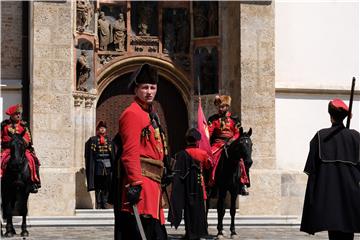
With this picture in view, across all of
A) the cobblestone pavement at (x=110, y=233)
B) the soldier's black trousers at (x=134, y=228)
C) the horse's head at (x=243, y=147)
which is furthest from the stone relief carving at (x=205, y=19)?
the soldier's black trousers at (x=134, y=228)

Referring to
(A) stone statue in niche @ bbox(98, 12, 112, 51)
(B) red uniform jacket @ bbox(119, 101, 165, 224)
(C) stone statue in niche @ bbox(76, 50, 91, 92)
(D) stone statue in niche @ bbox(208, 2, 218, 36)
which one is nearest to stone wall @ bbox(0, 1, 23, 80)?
(C) stone statue in niche @ bbox(76, 50, 91, 92)

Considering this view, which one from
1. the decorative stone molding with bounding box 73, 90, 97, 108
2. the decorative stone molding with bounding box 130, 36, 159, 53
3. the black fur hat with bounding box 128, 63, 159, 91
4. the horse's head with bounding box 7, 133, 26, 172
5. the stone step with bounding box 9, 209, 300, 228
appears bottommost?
the stone step with bounding box 9, 209, 300, 228

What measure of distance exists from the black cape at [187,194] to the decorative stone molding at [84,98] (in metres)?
7.23

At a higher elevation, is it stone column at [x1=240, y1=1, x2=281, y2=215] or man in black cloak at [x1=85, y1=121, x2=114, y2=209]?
stone column at [x1=240, y1=1, x2=281, y2=215]

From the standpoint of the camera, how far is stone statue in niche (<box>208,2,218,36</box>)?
20984 millimetres

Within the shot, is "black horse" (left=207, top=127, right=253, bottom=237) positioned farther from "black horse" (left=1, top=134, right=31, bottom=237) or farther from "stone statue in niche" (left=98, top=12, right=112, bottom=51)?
"stone statue in niche" (left=98, top=12, right=112, bottom=51)

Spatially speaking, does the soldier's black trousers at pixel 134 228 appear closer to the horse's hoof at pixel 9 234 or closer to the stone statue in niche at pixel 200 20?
the horse's hoof at pixel 9 234

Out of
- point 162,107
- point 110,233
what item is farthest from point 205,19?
point 110,233

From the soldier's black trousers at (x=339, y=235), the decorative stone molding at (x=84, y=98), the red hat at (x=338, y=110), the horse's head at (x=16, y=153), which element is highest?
the decorative stone molding at (x=84, y=98)

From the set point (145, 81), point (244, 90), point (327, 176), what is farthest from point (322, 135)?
point (244, 90)

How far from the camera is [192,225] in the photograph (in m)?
12.9

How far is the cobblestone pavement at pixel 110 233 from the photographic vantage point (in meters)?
13.8

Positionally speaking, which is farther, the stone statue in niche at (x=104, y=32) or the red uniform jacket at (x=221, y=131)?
the stone statue in niche at (x=104, y=32)

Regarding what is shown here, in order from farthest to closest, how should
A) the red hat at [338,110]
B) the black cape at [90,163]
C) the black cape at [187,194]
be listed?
the black cape at [90,163]
the black cape at [187,194]
the red hat at [338,110]
